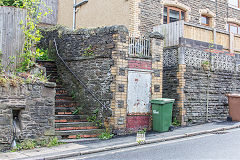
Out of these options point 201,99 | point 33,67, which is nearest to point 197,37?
point 201,99

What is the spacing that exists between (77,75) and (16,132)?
3.95m

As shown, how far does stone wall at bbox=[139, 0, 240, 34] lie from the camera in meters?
13.6

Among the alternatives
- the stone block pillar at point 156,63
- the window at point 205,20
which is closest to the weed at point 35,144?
the stone block pillar at point 156,63

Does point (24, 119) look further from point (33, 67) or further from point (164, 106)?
point (164, 106)

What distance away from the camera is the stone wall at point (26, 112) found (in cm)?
797

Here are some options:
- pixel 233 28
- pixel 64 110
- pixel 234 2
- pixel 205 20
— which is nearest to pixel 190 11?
pixel 205 20

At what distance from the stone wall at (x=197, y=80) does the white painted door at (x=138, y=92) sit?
5.21 feet

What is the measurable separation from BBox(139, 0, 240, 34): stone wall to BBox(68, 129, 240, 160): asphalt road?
6524 mm

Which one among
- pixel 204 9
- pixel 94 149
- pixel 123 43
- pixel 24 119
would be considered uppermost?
pixel 204 9

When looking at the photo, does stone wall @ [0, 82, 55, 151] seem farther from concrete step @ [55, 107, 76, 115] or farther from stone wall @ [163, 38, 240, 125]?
stone wall @ [163, 38, 240, 125]

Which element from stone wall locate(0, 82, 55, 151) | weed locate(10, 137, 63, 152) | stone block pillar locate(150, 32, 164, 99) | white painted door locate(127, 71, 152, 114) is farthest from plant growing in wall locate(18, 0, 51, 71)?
stone block pillar locate(150, 32, 164, 99)

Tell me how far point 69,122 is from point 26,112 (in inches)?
81.7

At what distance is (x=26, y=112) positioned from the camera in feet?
27.6

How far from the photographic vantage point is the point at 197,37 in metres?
12.6
